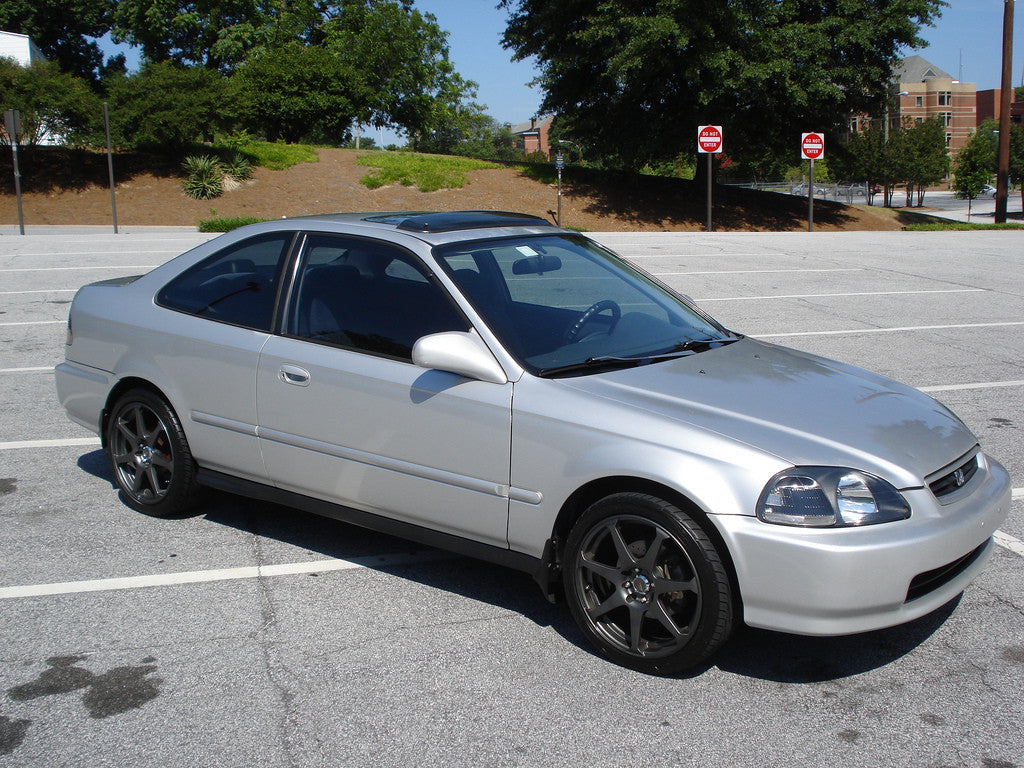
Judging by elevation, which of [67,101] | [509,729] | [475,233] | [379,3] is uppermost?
[379,3]

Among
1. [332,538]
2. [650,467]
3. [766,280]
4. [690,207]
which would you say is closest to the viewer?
[650,467]

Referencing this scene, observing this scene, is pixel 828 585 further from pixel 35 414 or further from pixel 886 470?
pixel 35 414

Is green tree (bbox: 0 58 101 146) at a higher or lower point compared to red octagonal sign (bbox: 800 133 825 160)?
higher

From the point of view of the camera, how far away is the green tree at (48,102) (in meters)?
30.1

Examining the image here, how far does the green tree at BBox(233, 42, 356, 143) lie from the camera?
38.4m

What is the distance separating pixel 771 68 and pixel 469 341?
94.0 feet

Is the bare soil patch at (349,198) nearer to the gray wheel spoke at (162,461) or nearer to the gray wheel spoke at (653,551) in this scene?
the gray wheel spoke at (162,461)

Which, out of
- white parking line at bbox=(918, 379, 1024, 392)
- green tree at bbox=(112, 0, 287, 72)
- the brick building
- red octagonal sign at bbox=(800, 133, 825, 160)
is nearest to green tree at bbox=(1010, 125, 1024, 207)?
red octagonal sign at bbox=(800, 133, 825, 160)

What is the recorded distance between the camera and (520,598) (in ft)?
13.5

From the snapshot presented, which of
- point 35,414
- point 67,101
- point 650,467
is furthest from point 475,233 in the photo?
point 67,101

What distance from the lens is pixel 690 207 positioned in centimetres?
3569

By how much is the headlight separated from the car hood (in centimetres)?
4

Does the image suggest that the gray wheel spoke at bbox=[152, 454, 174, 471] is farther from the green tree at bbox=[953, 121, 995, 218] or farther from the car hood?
the green tree at bbox=[953, 121, 995, 218]

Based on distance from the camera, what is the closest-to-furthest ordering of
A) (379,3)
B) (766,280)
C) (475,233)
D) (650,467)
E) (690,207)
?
(650,467), (475,233), (766,280), (690,207), (379,3)
